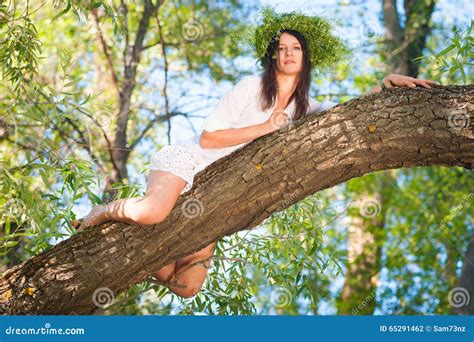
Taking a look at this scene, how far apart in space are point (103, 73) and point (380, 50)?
3.09 meters

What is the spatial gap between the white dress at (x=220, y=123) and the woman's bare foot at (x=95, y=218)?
0.28 m

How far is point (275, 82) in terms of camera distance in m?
2.99

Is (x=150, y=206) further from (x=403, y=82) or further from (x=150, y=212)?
(x=403, y=82)

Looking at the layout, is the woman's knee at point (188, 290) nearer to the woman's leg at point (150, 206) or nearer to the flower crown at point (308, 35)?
the woman's leg at point (150, 206)

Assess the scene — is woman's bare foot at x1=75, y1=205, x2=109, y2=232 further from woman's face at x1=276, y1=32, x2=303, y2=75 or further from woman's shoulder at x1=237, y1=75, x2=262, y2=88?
woman's face at x1=276, y1=32, x2=303, y2=75

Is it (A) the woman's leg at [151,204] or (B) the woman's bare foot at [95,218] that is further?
(B) the woman's bare foot at [95,218]

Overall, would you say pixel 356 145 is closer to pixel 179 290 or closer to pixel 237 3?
pixel 179 290

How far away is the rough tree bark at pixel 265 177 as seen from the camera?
8.57 feet

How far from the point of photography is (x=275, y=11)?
122 inches

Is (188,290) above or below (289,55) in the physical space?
below

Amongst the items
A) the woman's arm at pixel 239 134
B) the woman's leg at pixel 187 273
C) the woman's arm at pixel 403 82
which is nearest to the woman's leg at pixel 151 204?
the woman's arm at pixel 239 134

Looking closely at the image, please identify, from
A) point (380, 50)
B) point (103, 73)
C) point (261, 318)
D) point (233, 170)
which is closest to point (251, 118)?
point (233, 170)

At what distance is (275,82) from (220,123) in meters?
0.33

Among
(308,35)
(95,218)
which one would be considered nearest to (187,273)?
(95,218)
